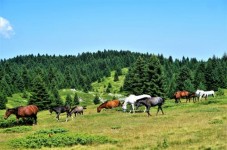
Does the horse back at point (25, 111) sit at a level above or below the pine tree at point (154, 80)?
below

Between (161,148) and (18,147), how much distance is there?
Result: 366 inches

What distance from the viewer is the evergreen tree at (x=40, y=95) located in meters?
83.1

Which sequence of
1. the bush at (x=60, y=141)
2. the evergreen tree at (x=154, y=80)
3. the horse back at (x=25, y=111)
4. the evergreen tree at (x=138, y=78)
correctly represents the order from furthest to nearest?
the evergreen tree at (x=138, y=78) → the evergreen tree at (x=154, y=80) → the horse back at (x=25, y=111) → the bush at (x=60, y=141)

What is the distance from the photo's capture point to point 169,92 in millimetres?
119875

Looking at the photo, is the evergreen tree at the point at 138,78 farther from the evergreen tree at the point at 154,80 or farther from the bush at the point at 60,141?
the bush at the point at 60,141

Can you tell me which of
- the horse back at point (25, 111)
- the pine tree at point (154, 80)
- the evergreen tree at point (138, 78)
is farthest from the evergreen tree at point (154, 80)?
the horse back at point (25, 111)

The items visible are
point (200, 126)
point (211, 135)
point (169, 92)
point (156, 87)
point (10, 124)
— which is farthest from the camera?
point (169, 92)

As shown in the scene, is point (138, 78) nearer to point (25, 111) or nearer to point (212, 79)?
point (25, 111)

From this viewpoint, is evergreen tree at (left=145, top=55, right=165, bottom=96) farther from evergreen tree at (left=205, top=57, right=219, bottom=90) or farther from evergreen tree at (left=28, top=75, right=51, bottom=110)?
evergreen tree at (left=205, top=57, right=219, bottom=90)

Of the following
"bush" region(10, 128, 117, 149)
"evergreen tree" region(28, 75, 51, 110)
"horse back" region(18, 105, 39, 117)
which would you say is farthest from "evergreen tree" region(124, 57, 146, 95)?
"bush" region(10, 128, 117, 149)

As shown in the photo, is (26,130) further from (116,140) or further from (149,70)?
(149,70)

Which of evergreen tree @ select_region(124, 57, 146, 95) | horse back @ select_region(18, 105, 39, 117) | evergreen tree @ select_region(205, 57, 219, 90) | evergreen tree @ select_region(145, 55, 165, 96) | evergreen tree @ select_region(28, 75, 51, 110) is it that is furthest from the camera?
evergreen tree @ select_region(205, 57, 219, 90)

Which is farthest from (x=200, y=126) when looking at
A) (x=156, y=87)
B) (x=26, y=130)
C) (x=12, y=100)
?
(x=12, y=100)

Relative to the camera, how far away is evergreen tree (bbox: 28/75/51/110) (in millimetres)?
83062
